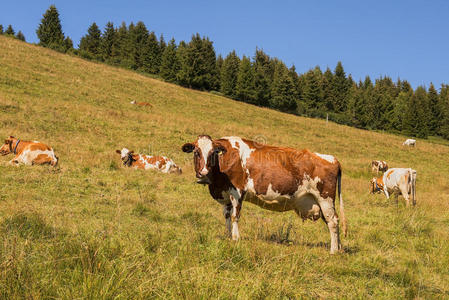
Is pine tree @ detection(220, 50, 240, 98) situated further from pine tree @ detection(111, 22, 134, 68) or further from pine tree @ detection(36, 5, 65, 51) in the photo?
pine tree @ detection(36, 5, 65, 51)

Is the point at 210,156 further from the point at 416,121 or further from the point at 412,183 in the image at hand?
the point at 416,121

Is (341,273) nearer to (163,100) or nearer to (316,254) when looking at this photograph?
(316,254)

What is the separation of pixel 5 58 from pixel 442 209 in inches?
1525

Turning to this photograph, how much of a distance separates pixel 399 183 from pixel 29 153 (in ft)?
44.5

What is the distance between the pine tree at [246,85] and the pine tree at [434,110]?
4941 centimetres

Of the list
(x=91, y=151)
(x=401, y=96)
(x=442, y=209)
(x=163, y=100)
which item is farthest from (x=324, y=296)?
(x=401, y=96)

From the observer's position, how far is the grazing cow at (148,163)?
47.0 feet

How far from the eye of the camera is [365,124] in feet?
255

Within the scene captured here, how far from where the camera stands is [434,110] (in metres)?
86.8

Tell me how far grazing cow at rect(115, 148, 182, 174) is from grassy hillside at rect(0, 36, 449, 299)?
2.35 feet

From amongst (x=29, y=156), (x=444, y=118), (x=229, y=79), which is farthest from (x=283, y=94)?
(x=29, y=156)

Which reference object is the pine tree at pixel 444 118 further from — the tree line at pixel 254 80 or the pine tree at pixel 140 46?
the pine tree at pixel 140 46

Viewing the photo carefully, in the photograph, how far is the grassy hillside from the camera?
117 inches

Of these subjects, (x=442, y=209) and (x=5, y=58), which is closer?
(x=442, y=209)
